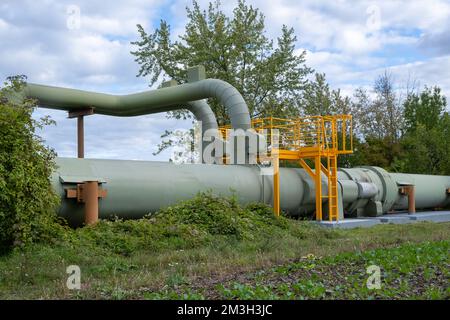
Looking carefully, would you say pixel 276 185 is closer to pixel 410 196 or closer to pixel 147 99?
pixel 147 99

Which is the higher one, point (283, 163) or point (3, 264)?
point (283, 163)

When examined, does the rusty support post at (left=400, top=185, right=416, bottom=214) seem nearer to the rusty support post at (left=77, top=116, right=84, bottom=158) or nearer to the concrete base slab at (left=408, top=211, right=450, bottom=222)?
the concrete base slab at (left=408, top=211, right=450, bottom=222)

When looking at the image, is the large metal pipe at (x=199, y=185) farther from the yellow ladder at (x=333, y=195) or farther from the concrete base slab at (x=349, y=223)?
the concrete base slab at (x=349, y=223)

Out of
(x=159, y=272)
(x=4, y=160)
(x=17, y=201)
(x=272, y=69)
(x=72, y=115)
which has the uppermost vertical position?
(x=272, y=69)

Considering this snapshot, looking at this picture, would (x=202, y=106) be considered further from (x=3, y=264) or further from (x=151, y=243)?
(x=3, y=264)

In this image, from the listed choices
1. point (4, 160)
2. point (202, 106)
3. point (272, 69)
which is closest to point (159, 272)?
point (4, 160)

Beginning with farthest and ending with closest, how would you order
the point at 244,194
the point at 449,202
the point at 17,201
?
the point at 449,202 → the point at 244,194 → the point at 17,201

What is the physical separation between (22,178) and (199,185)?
644cm

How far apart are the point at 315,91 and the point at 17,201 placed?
34.4 metres

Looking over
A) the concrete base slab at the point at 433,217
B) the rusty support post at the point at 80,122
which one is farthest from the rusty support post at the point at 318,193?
the rusty support post at the point at 80,122

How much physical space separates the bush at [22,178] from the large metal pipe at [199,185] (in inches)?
68.7

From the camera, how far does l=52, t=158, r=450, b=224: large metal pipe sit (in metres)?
13.9

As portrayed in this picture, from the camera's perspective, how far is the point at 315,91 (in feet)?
139

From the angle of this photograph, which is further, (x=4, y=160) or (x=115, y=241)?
(x=115, y=241)
